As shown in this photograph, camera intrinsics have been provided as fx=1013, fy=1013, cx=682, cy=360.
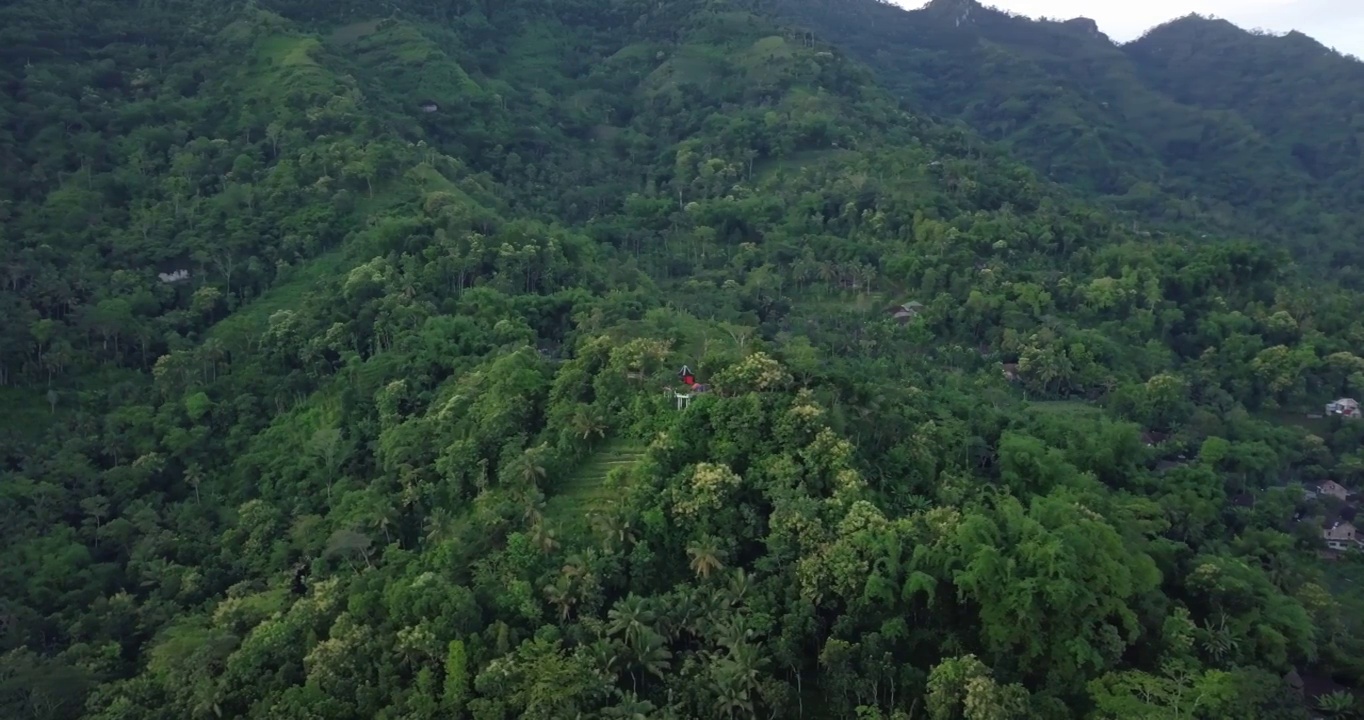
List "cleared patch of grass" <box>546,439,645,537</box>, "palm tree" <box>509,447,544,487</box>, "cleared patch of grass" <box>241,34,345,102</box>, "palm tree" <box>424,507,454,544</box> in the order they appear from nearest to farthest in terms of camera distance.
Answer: "cleared patch of grass" <box>546,439,645,537</box> < "palm tree" <box>424,507,454,544</box> < "palm tree" <box>509,447,544,487</box> < "cleared patch of grass" <box>241,34,345,102</box>

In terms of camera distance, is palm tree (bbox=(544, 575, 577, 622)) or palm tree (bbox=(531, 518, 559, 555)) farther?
palm tree (bbox=(531, 518, 559, 555))

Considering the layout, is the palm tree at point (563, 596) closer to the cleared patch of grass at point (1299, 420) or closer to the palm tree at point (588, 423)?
the palm tree at point (588, 423)

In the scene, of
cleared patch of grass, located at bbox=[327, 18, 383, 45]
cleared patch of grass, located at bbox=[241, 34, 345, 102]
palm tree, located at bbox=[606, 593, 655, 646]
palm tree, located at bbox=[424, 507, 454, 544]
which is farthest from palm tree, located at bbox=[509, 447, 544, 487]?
cleared patch of grass, located at bbox=[327, 18, 383, 45]

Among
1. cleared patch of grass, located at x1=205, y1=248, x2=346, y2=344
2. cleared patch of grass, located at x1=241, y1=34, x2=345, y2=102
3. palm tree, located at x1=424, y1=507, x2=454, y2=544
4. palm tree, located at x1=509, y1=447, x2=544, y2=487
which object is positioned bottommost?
cleared patch of grass, located at x1=205, y1=248, x2=346, y2=344

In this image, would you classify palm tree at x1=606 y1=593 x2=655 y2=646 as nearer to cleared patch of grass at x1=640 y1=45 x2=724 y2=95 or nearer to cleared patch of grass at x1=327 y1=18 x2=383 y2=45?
cleared patch of grass at x1=327 y1=18 x2=383 y2=45

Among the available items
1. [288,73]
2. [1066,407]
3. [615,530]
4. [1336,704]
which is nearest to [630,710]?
[615,530]

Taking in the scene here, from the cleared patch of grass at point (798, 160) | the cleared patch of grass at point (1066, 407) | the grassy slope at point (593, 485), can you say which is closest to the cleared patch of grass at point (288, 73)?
the cleared patch of grass at point (798, 160)

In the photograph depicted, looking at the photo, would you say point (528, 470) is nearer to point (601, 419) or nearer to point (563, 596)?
point (601, 419)
